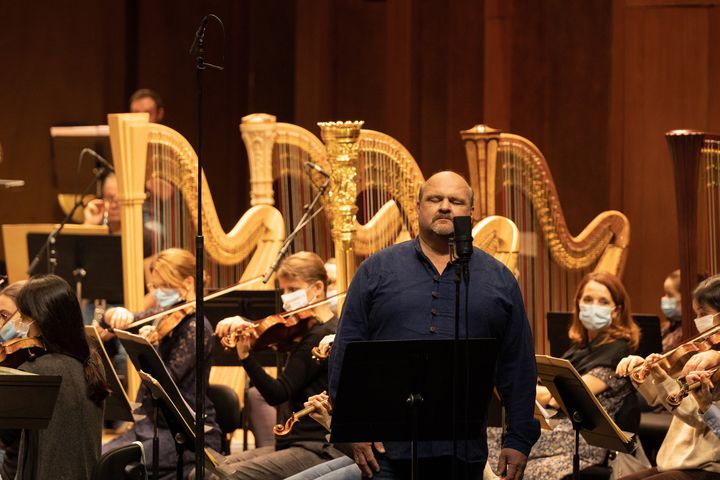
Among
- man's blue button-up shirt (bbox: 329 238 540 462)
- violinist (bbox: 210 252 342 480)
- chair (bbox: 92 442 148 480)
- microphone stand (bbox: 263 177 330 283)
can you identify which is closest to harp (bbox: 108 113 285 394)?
microphone stand (bbox: 263 177 330 283)

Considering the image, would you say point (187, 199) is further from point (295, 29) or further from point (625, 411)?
point (295, 29)

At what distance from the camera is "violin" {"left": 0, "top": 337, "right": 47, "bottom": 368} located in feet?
13.9

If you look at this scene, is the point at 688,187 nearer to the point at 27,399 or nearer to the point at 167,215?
the point at 167,215

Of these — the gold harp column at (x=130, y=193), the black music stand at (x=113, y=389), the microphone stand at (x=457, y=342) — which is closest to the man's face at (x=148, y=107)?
the gold harp column at (x=130, y=193)

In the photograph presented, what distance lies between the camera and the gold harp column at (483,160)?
6.07 m

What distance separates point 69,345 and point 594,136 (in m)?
5.10

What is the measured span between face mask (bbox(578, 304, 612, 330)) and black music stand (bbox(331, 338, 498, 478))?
6.18 feet

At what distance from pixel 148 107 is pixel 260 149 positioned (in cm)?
166

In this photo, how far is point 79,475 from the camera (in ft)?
13.7

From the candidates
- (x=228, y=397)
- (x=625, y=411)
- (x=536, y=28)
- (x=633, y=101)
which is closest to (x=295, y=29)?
(x=536, y=28)

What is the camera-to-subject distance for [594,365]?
5.21 m

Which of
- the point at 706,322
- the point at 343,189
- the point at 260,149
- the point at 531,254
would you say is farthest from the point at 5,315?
the point at 706,322

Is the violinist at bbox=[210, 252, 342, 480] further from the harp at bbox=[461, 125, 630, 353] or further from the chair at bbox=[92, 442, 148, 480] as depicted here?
the harp at bbox=[461, 125, 630, 353]

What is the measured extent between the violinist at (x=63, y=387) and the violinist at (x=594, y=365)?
1784 mm
